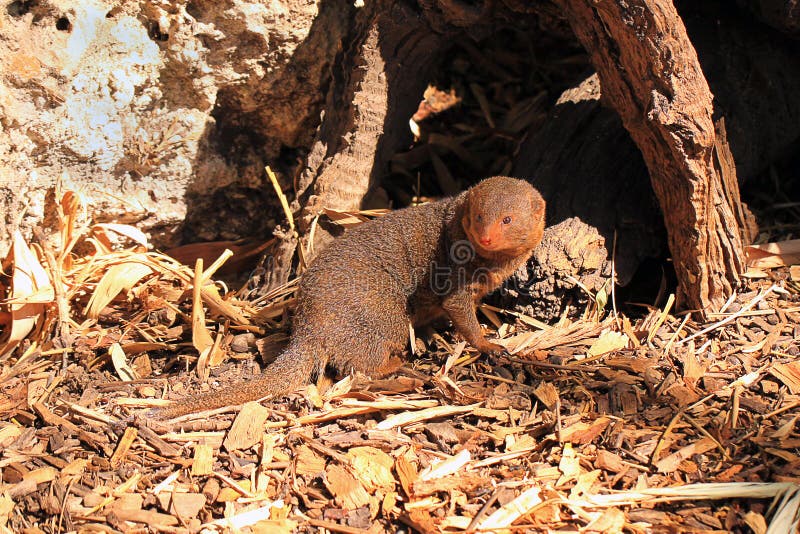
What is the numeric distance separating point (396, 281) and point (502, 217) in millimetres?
616

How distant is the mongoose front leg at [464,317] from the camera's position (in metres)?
3.42

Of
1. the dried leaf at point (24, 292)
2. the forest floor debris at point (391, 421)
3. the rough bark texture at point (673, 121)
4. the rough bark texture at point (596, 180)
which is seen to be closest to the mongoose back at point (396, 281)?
the forest floor debris at point (391, 421)

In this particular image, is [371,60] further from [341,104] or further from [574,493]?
[574,493]

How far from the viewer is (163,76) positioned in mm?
3592

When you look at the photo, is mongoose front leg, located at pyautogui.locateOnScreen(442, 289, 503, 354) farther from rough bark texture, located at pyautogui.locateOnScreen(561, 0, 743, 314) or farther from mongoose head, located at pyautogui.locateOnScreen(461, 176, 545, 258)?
rough bark texture, located at pyautogui.locateOnScreen(561, 0, 743, 314)

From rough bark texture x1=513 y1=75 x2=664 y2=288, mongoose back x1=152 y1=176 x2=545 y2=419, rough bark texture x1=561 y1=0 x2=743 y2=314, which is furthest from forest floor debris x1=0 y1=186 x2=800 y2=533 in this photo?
rough bark texture x1=513 y1=75 x2=664 y2=288

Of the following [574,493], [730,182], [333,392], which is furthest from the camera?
[730,182]

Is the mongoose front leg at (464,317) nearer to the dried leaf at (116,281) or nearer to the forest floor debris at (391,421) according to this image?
the forest floor debris at (391,421)

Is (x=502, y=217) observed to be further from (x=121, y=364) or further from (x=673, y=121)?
(x=121, y=364)

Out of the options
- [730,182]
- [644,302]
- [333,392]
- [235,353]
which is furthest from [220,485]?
[730,182]

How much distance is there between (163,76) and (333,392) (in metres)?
1.90

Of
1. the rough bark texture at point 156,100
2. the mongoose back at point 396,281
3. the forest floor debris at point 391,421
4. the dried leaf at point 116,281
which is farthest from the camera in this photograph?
the dried leaf at point 116,281

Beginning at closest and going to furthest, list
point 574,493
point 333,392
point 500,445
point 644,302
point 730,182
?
1. point 574,493
2. point 500,445
3. point 333,392
4. point 730,182
5. point 644,302

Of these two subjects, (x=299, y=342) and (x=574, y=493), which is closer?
(x=574, y=493)
